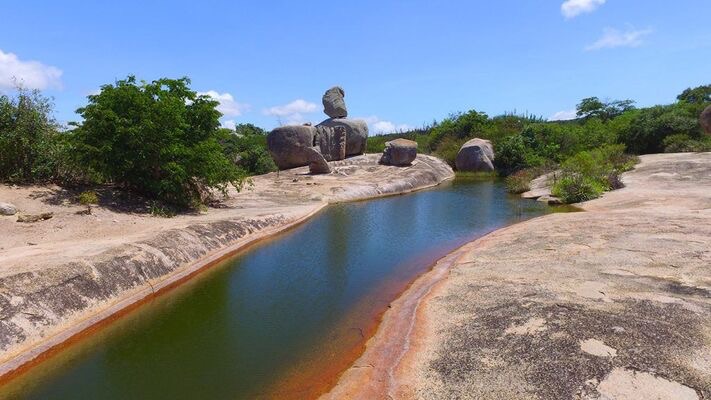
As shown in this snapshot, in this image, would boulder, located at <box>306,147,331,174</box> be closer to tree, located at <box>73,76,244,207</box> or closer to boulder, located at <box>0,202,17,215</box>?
tree, located at <box>73,76,244,207</box>

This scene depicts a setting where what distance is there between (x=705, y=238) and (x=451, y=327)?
7.65 metres

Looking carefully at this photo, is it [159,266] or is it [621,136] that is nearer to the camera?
[159,266]

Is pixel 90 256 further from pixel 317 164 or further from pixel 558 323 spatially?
pixel 317 164

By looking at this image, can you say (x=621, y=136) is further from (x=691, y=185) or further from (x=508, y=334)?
(x=508, y=334)

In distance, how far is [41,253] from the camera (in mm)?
11164

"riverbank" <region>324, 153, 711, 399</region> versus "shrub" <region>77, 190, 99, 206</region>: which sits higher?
"shrub" <region>77, 190, 99, 206</region>

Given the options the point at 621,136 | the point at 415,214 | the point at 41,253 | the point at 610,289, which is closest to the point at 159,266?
the point at 41,253

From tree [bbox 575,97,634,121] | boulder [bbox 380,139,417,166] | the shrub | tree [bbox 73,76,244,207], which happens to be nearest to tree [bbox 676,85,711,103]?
tree [bbox 575,97,634,121]

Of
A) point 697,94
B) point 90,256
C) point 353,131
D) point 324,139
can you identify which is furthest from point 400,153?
point 697,94

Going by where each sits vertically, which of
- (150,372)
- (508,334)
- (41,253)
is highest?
(41,253)

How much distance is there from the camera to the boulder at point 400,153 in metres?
36.9

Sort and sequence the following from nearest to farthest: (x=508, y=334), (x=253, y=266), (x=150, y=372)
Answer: (x=508, y=334)
(x=150, y=372)
(x=253, y=266)

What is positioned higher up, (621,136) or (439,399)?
(621,136)

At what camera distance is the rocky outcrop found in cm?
3403
